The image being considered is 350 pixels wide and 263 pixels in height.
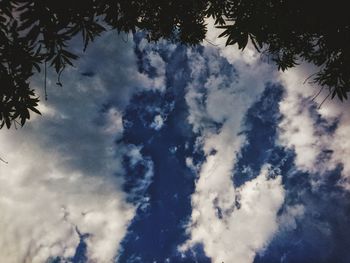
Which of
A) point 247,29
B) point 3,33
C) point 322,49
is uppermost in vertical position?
point 3,33

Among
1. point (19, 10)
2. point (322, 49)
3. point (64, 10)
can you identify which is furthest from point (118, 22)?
point (322, 49)

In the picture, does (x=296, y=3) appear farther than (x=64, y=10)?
Yes

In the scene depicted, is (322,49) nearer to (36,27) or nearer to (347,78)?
(347,78)

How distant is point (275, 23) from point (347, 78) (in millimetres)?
1522

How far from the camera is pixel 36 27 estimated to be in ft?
15.0

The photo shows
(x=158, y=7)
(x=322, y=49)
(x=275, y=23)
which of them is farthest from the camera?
(x=158, y=7)

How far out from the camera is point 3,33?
179 inches

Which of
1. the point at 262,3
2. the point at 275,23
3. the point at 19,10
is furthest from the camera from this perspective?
the point at 275,23

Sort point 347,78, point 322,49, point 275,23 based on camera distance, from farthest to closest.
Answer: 1. point 322,49
2. point 347,78
3. point 275,23

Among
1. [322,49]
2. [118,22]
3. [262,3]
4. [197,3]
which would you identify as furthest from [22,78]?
[322,49]

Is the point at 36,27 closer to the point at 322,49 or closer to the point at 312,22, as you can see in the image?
the point at 312,22

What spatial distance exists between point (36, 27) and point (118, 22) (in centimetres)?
163

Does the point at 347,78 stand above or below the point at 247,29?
below

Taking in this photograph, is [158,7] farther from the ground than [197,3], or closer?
farther from the ground
